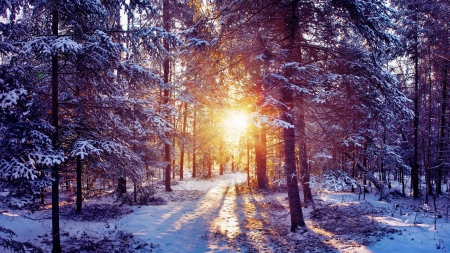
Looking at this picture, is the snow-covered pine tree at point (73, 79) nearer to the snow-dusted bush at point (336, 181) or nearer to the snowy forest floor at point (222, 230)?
the snowy forest floor at point (222, 230)

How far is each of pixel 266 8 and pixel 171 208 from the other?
Result: 10546 mm

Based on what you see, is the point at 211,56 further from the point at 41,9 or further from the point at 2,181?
the point at 2,181

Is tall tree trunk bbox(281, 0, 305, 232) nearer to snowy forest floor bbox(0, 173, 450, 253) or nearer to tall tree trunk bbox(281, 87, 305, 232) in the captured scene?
tall tree trunk bbox(281, 87, 305, 232)

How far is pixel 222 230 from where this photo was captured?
9852mm

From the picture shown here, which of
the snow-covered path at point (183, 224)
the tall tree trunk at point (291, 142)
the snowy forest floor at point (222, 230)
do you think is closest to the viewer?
the snowy forest floor at point (222, 230)

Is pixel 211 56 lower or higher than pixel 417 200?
higher

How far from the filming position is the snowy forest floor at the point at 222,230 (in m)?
Answer: 7.26

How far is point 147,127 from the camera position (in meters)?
8.38

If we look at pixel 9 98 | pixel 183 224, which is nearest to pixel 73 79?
pixel 9 98

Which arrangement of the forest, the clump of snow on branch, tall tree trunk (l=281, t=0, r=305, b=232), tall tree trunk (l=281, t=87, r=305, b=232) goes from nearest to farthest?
the clump of snow on branch, the forest, tall tree trunk (l=281, t=0, r=305, b=232), tall tree trunk (l=281, t=87, r=305, b=232)

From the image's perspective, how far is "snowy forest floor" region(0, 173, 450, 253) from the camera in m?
7.26

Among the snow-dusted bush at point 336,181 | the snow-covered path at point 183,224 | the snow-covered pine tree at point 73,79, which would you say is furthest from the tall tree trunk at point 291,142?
the snow-covered pine tree at point 73,79

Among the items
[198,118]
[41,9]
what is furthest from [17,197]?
[198,118]

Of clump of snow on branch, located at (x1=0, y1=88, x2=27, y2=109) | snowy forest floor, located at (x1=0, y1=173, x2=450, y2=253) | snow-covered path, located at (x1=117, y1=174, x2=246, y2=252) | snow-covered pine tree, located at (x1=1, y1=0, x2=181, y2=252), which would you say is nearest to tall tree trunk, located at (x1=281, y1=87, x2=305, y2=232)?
snowy forest floor, located at (x1=0, y1=173, x2=450, y2=253)
